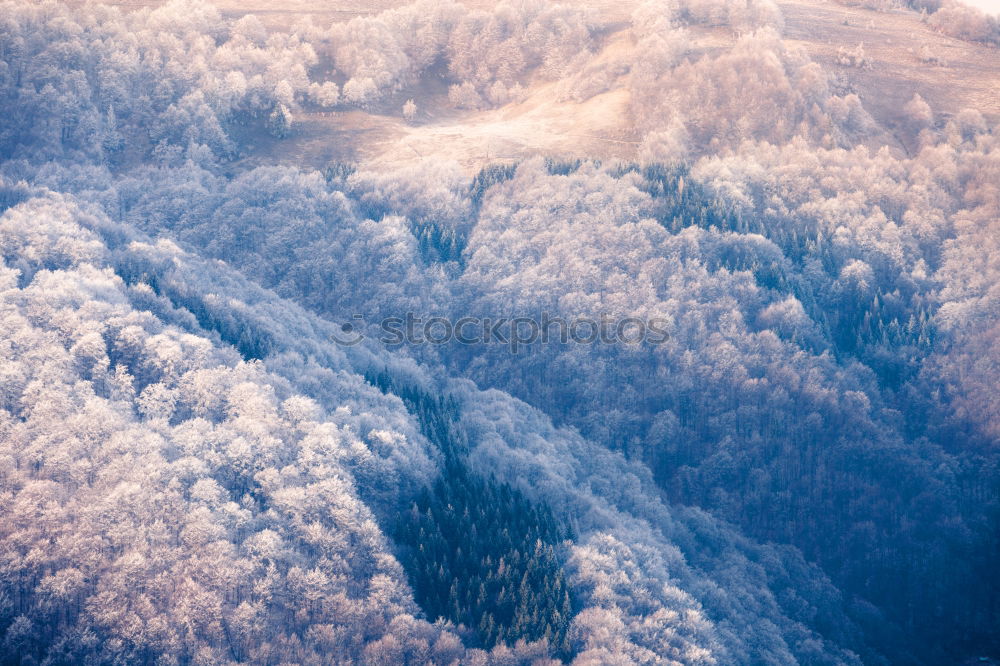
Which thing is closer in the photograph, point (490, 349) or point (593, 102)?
point (490, 349)

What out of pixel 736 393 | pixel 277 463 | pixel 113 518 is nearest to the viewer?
pixel 113 518

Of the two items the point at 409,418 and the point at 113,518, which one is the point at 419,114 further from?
the point at 113,518

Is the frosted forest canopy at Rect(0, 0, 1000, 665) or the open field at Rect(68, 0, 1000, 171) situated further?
the open field at Rect(68, 0, 1000, 171)

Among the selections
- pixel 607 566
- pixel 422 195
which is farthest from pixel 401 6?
pixel 607 566

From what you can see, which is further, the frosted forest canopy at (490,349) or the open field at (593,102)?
the open field at (593,102)

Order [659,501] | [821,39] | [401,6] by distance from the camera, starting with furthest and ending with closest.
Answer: [401,6] < [821,39] < [659,501]

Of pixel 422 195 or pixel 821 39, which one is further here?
pixel 821 39

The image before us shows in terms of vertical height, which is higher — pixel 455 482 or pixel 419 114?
pixel 419 114

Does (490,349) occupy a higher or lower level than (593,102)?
lower
